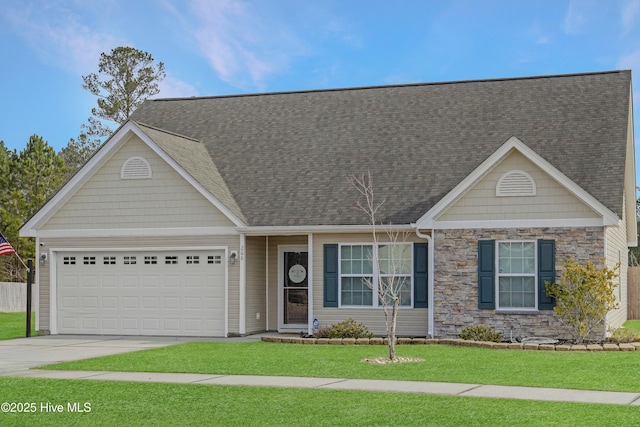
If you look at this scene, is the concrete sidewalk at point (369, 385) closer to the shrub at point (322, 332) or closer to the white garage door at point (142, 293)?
the shrub at point (322, 332)

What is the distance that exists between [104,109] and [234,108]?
23201 mm

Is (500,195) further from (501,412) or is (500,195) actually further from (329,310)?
(501,412)

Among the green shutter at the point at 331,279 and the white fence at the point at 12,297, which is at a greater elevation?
the green shutter at the point at 331,279

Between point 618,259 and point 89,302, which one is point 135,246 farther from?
point 618,259

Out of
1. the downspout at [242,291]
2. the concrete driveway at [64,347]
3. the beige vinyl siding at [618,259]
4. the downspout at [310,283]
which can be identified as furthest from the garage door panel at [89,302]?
the beige vinyl siding at [618,259]

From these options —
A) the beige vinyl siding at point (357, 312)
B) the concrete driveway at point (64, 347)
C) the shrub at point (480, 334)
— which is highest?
the beige vinyl siding at point (357, 312)

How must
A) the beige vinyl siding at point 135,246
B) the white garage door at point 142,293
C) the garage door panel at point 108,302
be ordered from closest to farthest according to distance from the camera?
the beige vinyl siding at point 135,246
the white garage door at point 142,293
the garage door panel at point 108,302

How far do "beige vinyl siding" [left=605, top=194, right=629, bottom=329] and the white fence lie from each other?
2576cm

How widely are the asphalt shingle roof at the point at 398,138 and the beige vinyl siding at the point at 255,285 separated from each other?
0.85 metres

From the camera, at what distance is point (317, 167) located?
78.2 ft

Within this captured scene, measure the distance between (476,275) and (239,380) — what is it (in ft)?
27.3

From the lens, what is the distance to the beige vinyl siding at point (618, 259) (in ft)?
68.7

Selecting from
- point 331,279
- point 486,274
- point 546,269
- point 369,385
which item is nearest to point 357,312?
point 331,279

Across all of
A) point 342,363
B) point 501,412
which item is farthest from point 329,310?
point 501,412
